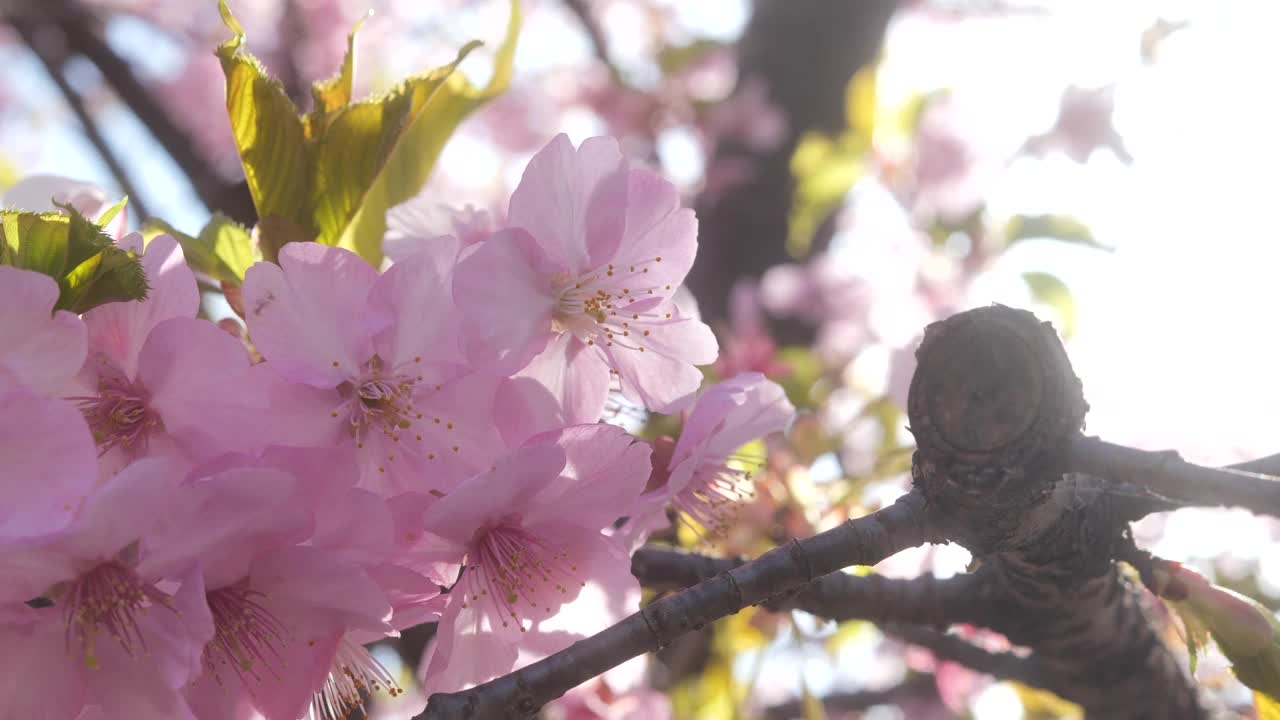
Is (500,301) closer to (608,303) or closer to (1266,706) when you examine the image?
(608,303)

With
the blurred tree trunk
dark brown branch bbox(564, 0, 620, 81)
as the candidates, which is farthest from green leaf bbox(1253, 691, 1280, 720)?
dark brown branch bbox(564, 0, 620, 81)

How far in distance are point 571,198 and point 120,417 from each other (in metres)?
0.35

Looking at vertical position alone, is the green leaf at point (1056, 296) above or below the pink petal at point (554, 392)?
above

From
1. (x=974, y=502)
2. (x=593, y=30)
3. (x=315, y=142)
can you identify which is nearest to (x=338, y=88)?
(x=315, y=142)

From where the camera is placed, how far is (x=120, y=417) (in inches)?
25.6

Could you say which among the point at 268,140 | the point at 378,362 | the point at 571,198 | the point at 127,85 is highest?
the point at 127,85

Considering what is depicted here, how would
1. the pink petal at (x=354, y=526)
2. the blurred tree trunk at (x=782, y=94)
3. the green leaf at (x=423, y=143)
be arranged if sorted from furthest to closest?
the blurred tree trunk at (x=782, y=94) < the green leaf at (x=423, y=143) < the pink petal at (x=354, y=526)

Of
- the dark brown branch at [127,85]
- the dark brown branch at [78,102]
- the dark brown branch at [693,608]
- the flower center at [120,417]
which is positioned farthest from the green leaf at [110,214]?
the dark brown branch at [78,102]

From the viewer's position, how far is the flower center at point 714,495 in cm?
86

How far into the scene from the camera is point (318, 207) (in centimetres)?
83

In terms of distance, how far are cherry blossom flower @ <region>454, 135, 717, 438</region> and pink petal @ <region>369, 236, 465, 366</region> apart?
27 mm

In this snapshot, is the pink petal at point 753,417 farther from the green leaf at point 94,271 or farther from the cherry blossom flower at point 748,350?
the cherry blossom flower at point 748,350

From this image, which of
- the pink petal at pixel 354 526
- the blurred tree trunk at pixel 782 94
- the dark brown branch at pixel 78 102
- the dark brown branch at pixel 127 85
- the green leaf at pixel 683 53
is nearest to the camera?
the pink petal at pixel 354 526

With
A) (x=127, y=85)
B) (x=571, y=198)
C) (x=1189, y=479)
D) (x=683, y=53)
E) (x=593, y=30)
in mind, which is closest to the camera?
(x=1189, y=479)
